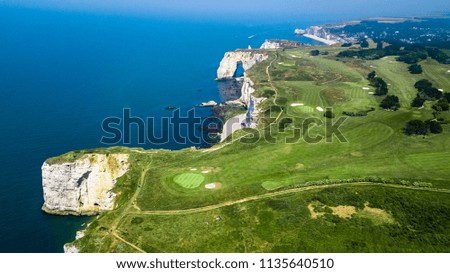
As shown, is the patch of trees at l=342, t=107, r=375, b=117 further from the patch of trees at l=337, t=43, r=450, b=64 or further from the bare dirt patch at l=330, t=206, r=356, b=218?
the patch of trees at l=337, t=43, r=450, b=64

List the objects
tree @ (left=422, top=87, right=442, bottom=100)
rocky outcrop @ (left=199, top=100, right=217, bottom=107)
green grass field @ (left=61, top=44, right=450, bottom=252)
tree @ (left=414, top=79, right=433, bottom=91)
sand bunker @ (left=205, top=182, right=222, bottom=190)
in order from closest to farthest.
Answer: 1. green grass field @ (left=61, top=44, right=450, bottom=252)
2. sand bunker @ (left=205, top=182, right=222, bottom=190)
3. tree @ (left=422, top=87, right=442, bottom=100)
4. tree @ (left=414, top=79, right=433, bottom=91)
5. rocky outcrop @ (left=199, top=100, right=217, bottom=107)

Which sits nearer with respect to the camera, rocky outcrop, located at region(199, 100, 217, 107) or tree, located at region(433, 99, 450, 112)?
tree, located at region(433, 99, 450, 112)

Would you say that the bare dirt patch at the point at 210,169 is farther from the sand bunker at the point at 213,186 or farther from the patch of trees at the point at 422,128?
the patch of trees at the point at 422,128

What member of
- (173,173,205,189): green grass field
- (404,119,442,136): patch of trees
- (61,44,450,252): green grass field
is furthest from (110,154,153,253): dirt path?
(404,119,442,136): patch of trees

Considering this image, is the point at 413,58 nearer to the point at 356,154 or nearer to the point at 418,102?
the point at 418,102

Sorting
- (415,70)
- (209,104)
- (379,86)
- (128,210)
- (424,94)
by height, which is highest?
(415,70)

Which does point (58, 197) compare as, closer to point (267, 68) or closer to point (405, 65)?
point (267, 68)

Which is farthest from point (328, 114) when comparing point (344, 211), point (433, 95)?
point (344, 211)
